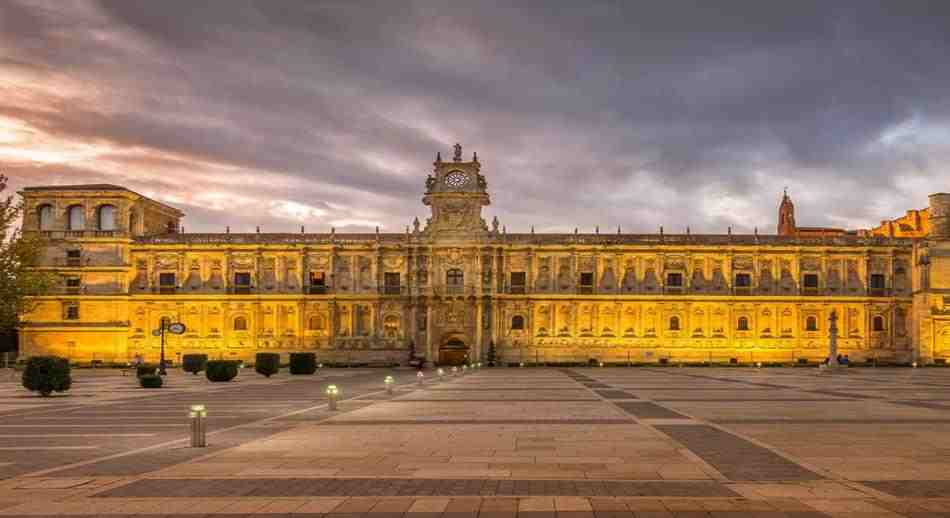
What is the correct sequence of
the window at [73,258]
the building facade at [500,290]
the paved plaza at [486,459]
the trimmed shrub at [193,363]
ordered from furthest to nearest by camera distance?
the building facade at [500,290] < the window at [73,258] < the trimmed shrub at [193,363] < the paved plaza at [486,459]

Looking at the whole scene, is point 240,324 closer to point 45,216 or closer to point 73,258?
point 73,258

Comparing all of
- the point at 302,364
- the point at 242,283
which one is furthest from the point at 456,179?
the point at 302,364

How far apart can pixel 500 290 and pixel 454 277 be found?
4.41 m

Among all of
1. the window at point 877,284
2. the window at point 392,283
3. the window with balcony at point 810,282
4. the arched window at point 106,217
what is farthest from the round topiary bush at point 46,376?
the window at point 877,284

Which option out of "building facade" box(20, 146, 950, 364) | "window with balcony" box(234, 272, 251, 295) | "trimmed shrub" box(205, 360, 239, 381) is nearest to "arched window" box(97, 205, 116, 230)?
"building facade" box(20, 146, 950, 364)

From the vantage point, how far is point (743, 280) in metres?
83.3

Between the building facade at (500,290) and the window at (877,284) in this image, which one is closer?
the building facade at (500,290)

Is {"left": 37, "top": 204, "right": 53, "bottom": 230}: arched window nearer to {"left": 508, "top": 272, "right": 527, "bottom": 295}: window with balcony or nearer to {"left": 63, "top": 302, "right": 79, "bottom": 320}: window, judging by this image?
{"left": 63, "top": 302, "right": 79, "bottom": 320}: window

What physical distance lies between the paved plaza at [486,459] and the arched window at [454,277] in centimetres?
5120

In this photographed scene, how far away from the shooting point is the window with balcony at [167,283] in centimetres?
8231

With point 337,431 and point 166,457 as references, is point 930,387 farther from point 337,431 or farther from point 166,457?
point 166,457

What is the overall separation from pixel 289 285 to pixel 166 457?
66.3 m

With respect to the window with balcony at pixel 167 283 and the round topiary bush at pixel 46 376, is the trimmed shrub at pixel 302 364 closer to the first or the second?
the round topiary bush at pixel 46 376

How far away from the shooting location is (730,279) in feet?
272
